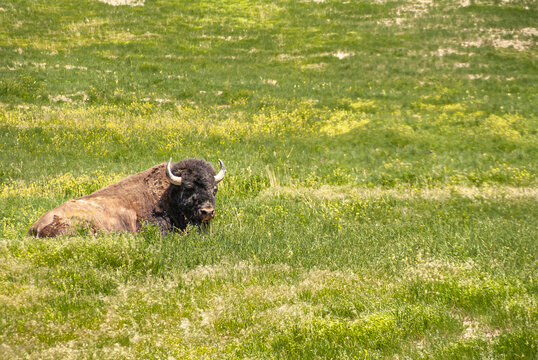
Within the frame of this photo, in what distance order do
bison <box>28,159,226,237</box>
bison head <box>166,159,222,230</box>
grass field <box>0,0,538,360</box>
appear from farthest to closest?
1. bison head <box>166,159,222,230</box>
2. bison <box>28,159,226,237</box>
3. grass field <box>0,0,538,360</box>

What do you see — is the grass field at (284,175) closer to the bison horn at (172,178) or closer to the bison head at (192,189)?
the bison head at (192,189)

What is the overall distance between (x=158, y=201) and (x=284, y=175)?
8.04 m

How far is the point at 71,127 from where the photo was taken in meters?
23.2

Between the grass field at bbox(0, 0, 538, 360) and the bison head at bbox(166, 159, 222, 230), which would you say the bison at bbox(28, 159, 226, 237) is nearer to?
the bison head at bbox(166, 159, 222, 230)

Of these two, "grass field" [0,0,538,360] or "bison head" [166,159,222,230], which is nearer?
"grass field" [0,0,538,360]

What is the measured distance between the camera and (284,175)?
1800cm

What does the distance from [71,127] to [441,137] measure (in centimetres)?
1871

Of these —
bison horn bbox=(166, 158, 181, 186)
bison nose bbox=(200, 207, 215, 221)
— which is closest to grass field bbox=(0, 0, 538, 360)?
bison nose bbox=(200, 207, 215, 221)

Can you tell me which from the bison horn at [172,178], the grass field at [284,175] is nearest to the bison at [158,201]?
the bison horn at [172,178]

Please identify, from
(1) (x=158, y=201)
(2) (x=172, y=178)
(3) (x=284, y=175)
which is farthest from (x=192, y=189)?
(3) (x=284, y=175)

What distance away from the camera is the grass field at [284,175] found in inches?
224

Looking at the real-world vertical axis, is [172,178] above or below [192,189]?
above

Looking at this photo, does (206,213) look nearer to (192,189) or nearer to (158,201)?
(192,189)

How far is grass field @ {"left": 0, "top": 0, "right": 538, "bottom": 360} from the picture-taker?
5699 millimetres
